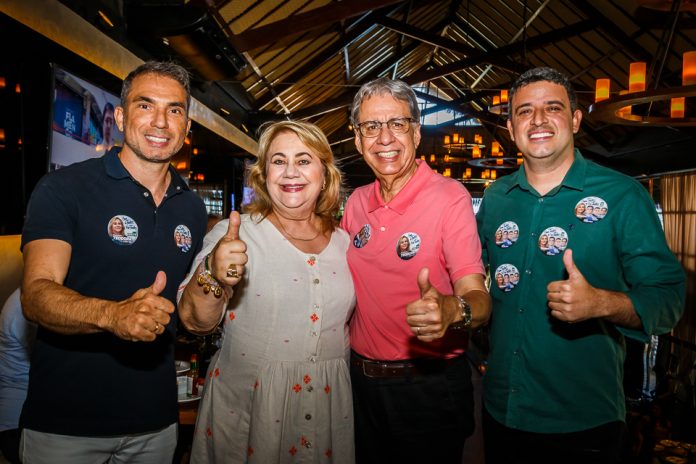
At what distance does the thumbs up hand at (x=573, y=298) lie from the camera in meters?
1.39

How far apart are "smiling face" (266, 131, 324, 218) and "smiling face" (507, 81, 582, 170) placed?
33.8 inches

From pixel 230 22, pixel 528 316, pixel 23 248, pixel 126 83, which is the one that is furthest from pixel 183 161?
pixel 528 316

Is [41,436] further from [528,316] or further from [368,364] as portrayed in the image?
[528,316]

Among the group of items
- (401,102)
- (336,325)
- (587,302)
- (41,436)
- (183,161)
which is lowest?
(41,436)

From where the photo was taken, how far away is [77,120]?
376 centimetres

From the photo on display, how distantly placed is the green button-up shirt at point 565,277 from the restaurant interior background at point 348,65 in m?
2.52

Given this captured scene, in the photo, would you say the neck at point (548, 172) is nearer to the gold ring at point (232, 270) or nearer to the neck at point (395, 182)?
the neck at point (395, 182)

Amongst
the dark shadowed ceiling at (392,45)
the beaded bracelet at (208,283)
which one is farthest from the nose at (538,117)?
the dark shadowed ceiling at (392,45)

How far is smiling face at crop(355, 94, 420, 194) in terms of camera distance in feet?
6.37

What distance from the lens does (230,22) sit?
697 centimetres

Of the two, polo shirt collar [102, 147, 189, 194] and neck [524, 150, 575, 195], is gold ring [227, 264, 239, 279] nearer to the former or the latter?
polo shirt collar [102, 147, 189, 194]

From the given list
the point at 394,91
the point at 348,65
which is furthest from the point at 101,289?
the point at 348,65

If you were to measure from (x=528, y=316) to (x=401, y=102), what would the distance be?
993mm

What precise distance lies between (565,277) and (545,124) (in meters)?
0.61
